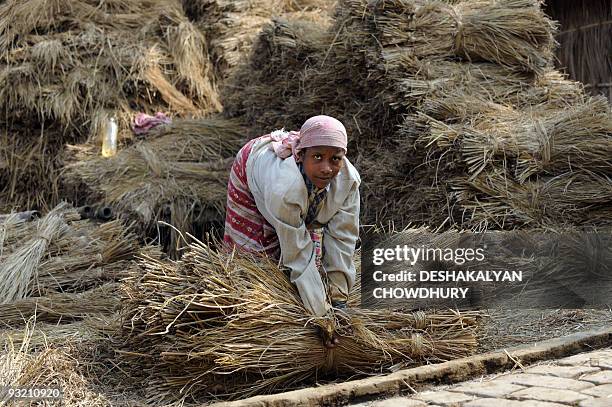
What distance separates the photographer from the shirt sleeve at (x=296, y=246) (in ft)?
11.1

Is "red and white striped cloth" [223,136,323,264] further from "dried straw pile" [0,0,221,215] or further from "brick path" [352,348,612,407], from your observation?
"dried straw pile" [0,0,221,215]

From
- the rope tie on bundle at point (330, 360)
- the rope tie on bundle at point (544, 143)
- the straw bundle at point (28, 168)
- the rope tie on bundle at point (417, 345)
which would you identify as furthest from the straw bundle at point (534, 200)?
the straw bundle at point (28, 168)

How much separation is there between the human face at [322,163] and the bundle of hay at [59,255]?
69.4 inches

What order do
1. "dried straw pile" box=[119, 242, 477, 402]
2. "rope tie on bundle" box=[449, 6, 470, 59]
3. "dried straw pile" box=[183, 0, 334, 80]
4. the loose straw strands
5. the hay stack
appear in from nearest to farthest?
"dried straw pile" box=[119, 242, 477, 402] → the loose straw strands → the hay stack → "rope tie on bundle" box=[449, 6, 470, 59] → "dried straw pile" box=[183, 0, 334, 80]

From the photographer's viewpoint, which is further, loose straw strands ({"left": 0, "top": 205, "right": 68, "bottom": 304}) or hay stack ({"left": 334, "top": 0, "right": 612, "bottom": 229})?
hay stack ({"left": 334, "top": 0, "right": 612, "bottom": 229})

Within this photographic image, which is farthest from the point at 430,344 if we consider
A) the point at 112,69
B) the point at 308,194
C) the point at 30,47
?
the point at 30,47

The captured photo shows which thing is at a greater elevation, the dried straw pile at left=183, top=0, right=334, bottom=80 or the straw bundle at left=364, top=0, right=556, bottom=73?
the dried straw pile at left=183, top=0, right=334, bottom=80

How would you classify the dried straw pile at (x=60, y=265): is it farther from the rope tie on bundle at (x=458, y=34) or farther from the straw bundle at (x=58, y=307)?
the rope tie on bundle at (x=458, y=34)

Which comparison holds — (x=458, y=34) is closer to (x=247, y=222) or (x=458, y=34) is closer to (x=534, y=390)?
(x=247, y=222)

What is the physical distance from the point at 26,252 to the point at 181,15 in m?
4.21

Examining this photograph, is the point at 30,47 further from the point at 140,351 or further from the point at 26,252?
the point at 140,351

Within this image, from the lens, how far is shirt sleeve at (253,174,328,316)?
3396 mm

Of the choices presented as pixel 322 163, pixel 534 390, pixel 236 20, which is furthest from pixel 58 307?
pixel 236 20

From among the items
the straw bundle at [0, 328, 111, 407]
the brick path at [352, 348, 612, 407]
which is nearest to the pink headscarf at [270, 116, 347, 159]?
the brick path at [352, 348, 612, 407]
